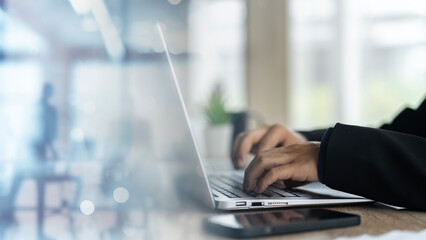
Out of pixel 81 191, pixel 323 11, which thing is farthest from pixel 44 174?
pixel 323 11

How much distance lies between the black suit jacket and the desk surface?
3 cm

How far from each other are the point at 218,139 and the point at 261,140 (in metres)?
0.97

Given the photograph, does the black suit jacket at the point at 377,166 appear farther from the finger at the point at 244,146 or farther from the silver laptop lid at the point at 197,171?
the finger at the point at 244,146

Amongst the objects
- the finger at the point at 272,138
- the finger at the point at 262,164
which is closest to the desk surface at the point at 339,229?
the finger at the point at 262,164

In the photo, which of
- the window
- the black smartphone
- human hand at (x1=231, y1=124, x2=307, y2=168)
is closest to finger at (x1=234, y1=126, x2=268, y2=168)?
human hand at (x1=231, y1=124, x2=307, y2=168)

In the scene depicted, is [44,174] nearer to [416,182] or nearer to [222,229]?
[222,229]

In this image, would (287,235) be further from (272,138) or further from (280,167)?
(272,138)

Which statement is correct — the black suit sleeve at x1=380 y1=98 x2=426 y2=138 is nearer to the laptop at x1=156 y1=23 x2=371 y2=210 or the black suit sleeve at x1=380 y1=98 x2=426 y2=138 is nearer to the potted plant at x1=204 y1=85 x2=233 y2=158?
the laptop at x1=156 y1=23 x2=371 y2=210

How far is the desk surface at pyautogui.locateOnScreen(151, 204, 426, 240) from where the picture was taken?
41 cm

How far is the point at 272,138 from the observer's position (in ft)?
3.24

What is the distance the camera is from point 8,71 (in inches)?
34.8

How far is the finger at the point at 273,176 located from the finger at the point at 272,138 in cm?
38

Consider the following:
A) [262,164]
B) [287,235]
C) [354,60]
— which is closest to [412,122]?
[262,164]

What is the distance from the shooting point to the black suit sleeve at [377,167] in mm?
554
